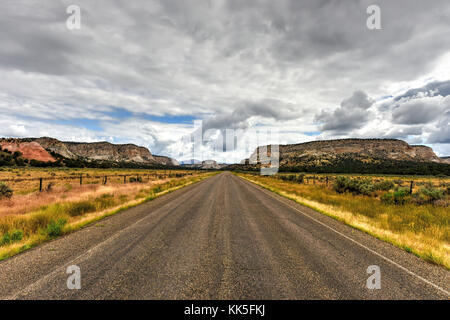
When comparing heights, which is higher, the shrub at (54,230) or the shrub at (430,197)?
the shrub at (430,197)

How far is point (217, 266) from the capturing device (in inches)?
171

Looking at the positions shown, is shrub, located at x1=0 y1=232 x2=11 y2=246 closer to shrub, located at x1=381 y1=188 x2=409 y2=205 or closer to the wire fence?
the wire fence

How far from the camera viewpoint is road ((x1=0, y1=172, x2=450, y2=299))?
11.2ft

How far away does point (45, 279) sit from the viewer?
3.74 m

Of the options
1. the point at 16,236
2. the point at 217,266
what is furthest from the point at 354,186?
the point at 16,236

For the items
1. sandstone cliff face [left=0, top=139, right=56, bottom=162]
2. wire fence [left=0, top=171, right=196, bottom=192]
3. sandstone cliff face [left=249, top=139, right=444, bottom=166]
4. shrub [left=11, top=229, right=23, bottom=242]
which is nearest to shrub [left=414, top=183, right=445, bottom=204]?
shrub [left=11, top=229, right=23, bottom=242]

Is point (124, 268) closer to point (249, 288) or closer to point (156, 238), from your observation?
point (156, 238)

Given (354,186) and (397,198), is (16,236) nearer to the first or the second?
(397,198)

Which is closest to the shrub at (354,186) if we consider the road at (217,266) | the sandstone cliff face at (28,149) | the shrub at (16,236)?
the road at (217,266)

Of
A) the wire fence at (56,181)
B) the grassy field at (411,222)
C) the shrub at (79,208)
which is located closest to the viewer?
the grassy field at (411,222)

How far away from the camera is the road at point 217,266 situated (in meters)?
3.41

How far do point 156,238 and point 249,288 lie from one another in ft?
12.4

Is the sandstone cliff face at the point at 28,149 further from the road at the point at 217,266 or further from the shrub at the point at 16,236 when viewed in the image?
the road at the point at 217,266
